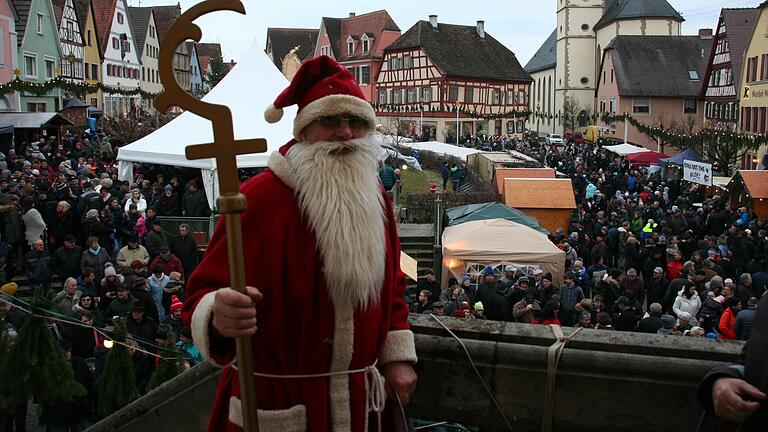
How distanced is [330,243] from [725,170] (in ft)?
97.8

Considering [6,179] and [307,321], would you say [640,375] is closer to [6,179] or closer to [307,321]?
[307,321]

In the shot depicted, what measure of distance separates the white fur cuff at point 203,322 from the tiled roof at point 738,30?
46.8 meters

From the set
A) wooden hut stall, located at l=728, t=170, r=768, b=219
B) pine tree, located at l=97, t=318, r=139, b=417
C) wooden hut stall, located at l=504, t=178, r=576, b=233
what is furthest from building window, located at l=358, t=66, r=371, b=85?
pine tree, located at l=97, t=318, r=139, b=417

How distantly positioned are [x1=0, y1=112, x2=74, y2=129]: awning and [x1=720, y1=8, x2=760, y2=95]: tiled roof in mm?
36004

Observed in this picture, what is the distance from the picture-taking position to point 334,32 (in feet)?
229

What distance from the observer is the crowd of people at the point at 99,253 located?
24.4 feet

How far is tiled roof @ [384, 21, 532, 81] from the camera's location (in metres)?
58.1

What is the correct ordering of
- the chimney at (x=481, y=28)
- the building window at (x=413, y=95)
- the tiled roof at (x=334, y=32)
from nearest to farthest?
1. the building window at (x=413, y=95)
2. the chimney at (x=481, y=28)
3. the tiled roof at (x=334, y=32)

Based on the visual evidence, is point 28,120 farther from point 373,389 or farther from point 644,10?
point 644,10

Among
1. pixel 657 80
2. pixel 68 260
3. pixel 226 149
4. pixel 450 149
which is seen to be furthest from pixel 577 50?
pixel 226 149

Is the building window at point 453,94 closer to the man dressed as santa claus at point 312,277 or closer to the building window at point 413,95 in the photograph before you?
the building window at point 413,95

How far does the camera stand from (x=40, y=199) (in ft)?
45.5

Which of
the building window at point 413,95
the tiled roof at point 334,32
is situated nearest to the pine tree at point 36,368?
the building window at point 413,95

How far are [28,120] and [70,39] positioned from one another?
2223 centimetres
